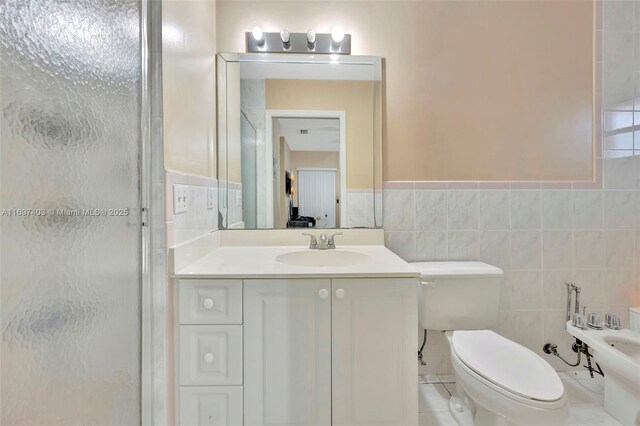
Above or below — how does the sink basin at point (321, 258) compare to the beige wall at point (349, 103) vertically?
below

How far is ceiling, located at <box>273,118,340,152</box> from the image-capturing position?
1.68 m

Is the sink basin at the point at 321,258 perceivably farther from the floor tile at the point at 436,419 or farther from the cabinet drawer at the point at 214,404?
the floor tile at the point at 436,419

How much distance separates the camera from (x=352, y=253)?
59.0 inches

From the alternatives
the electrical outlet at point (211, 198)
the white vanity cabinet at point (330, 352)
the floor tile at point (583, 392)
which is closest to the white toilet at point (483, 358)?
the white vanity cabinet at point (330, 352)

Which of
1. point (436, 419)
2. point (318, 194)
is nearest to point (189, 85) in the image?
point (318, 194)

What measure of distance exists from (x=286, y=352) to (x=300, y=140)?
3.62ft

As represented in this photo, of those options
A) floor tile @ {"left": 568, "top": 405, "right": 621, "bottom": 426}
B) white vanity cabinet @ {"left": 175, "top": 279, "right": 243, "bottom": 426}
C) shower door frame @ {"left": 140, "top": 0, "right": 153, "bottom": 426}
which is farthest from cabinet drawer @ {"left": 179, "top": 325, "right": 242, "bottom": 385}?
floor tile @ {"left": 568, "top": 405, "right": 621, "bottom": 426}

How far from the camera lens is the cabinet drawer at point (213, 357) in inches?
42.7

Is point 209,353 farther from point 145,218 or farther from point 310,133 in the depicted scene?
point 310,133

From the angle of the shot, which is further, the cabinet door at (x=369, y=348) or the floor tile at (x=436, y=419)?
the floor tile at (x=436, y=419)

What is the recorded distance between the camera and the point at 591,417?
55.8 inches

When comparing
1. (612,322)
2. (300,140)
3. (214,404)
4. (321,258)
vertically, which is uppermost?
(300,140)

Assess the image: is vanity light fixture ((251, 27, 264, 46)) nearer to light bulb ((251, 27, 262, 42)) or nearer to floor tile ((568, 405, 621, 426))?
light bulb ((251, 27, 262, 42))

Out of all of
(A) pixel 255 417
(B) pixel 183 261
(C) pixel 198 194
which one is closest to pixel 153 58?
(C) pixel 198 194
